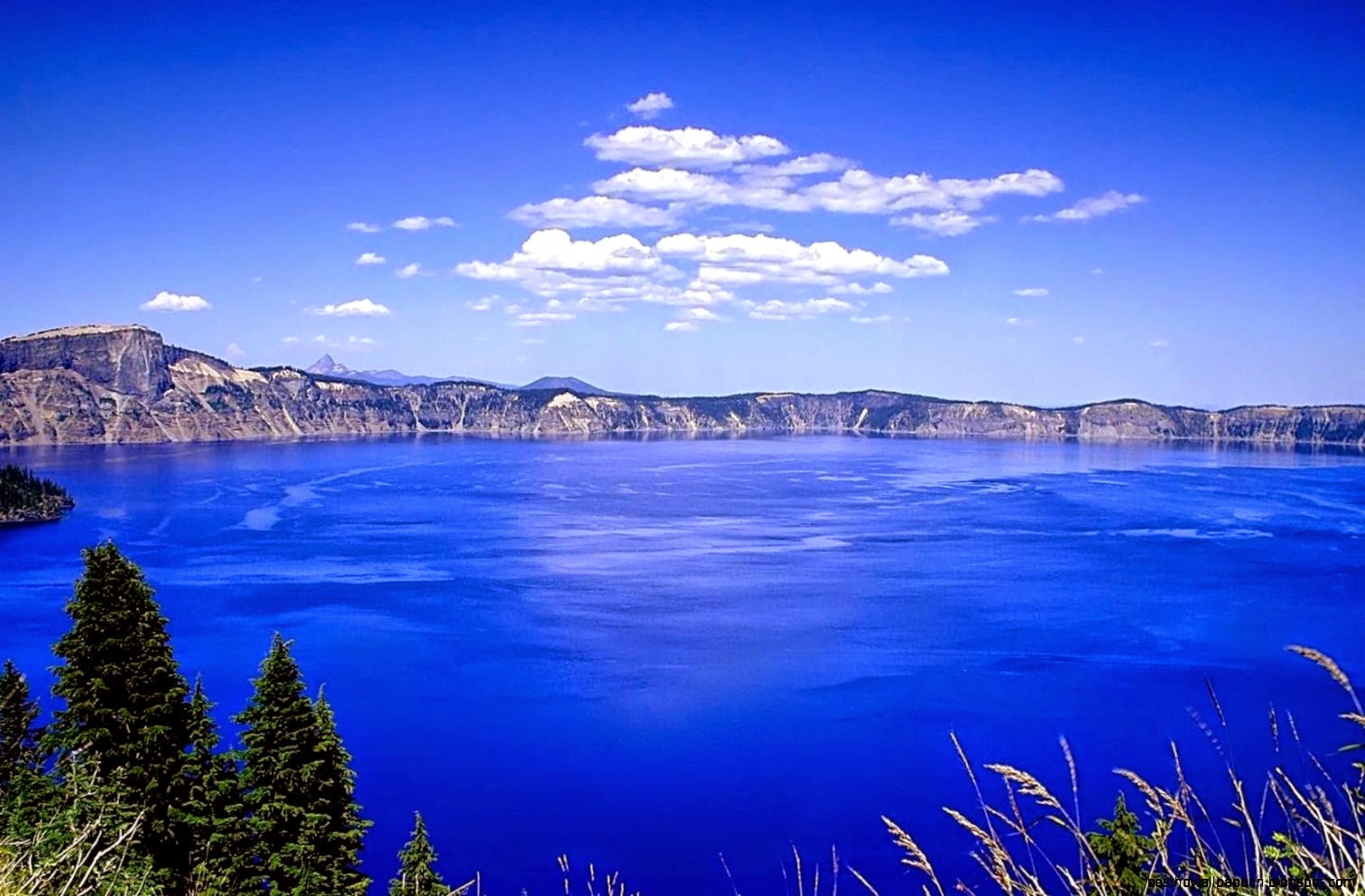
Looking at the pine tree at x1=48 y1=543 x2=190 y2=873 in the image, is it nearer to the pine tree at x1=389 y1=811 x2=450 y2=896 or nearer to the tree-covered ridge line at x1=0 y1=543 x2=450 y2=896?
the tree-covered ridge line at x1=0 y1=543 x2=450 y2=896

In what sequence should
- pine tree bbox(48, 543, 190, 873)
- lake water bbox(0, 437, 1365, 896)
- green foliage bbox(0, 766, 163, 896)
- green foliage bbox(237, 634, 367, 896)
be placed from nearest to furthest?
1. green foliage bbox(0, 766, 163, 896)
2. green foliage bbox(237, 634, 367, 896)
3. pine tree bbox(48, 543, 190, 873)
4. lake water bbox(0, 437, 1365, 896)

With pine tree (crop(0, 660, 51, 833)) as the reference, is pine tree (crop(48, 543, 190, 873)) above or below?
above

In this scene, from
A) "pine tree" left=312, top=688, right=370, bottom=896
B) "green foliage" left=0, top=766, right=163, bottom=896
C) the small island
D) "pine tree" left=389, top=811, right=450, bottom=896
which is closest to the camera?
"green foliage" left=0, top=766, right=163, bottom=896

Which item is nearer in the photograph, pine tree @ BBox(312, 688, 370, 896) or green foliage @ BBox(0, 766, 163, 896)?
green foliage @ BBox(0, 766, 163, 896)

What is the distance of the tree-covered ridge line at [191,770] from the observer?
12008 mm

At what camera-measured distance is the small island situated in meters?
76.1

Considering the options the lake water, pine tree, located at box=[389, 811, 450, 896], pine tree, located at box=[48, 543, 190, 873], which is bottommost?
the lake water

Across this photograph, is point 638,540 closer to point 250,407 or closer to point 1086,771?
point 1086,771

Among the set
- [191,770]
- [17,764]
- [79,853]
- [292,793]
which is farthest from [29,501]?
[79,853]

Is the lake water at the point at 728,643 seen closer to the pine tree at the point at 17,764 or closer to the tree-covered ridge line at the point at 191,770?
the pine tree at the point at 17,764

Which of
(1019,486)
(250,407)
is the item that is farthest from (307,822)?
(250,407)

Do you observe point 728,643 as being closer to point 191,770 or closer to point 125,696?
point 191,770

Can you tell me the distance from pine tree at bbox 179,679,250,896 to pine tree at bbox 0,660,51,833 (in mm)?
1706

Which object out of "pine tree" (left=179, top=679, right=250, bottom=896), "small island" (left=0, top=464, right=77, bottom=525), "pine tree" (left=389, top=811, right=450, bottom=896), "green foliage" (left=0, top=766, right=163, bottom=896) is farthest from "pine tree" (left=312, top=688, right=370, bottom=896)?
"small island" (left=0, top=464, right=77, bottom=525)
